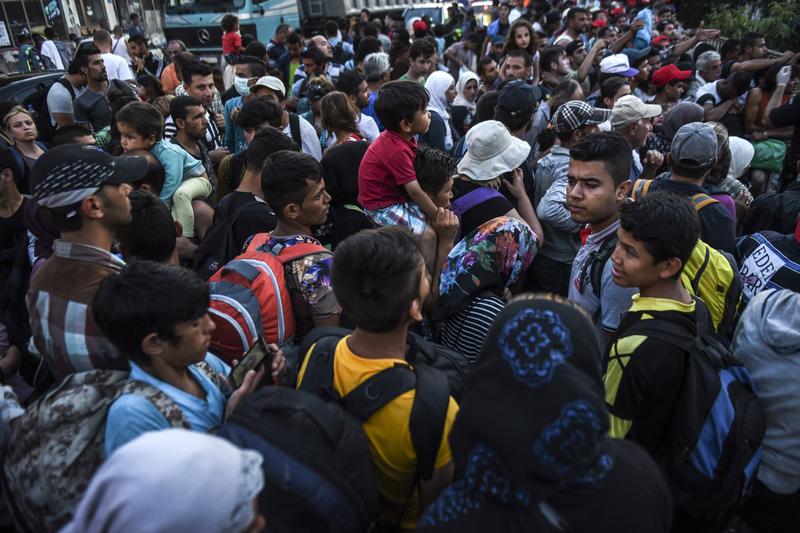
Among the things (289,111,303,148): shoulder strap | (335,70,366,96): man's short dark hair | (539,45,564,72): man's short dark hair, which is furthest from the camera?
(539,45,564,72): man's short dark hair

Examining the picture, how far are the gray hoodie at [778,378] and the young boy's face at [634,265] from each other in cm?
43

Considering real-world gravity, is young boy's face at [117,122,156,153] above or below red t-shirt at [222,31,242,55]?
below

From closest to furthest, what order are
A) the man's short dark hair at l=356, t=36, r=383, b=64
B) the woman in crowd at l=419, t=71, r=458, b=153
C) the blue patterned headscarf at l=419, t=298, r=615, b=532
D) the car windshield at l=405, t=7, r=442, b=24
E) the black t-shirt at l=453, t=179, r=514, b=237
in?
the blue patterned headscarf at l=419, t=298, r=615, b=532
the black t-shirt at l=453, t=179, r=514, b=237
the woman in crowd at l=419, t=71, r=458, b=153
the man's short dark hair at l=356, t=36, r=383, b=64
the car windshield at l=405, t=7, r=442, b=24

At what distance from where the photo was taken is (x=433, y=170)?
3203mm

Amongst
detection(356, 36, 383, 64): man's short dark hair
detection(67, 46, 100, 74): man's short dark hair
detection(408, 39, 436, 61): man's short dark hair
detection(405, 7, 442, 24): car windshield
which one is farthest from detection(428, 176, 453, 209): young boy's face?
detection(405, 7, 442, 24): car windshield

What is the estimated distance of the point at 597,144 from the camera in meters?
2.87

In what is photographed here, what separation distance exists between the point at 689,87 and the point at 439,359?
6914 mm

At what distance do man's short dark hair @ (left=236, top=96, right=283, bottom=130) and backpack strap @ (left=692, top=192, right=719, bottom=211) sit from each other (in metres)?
3.14

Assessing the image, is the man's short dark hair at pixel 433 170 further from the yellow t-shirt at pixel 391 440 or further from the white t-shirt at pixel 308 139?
the white t-shirt at pixel 308 139

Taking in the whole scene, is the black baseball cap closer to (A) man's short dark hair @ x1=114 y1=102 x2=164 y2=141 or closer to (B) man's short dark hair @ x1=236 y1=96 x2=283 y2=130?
(A) man's short dark hair @ x1=114 y1=102 x2=164 y2=141

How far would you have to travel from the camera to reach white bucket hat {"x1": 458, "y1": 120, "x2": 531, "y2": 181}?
10.9ft

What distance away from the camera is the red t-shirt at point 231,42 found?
10221 millimetres

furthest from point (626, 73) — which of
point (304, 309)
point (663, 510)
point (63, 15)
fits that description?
point (63, 15)

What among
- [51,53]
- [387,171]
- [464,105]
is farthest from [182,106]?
[51,53]
